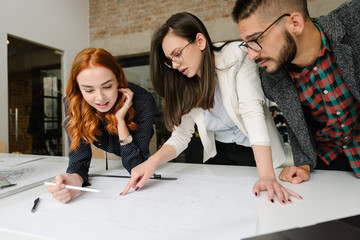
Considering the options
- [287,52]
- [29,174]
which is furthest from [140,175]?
[287,52]

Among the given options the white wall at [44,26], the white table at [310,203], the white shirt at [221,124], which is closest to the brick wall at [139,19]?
the white wall at [44,26]

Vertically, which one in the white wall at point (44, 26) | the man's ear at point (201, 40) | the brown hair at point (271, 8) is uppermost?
the white wall at point (44, 26)

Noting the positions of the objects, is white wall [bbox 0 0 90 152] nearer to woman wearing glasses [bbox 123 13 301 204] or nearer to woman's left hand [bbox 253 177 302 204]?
woman wearing glasses [bbox 123 13 301 204]

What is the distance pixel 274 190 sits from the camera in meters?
0.72

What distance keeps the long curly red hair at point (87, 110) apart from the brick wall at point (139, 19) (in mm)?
2916

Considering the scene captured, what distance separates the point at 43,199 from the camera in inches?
30.2

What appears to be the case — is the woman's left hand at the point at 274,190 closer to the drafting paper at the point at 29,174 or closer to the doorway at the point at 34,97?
the drafting paper at the point at 29,174

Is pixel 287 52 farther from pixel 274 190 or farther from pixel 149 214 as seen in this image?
pixel 149 214

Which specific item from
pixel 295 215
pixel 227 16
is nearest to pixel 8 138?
pixel 227 16

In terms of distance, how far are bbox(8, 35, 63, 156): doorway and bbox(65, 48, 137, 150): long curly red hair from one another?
2.85m

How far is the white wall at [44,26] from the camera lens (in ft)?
10.5

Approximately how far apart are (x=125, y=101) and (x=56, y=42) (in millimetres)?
3514

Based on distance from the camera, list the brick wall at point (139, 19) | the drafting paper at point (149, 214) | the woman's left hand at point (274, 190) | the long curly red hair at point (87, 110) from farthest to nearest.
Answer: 1. the brick wall at point (139, 19)
2. the long curly red hair at point (87, 110)
3. the woman's left hand at point (274, 190)
4. the drafting paper at point (149, 214)

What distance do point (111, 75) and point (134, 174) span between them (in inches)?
17.5
